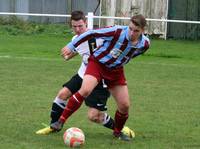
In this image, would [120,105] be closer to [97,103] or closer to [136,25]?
[97,103]

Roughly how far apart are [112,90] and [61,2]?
17071mm

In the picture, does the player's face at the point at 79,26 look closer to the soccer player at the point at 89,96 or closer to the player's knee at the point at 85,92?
the soccer player at the point at 89,96

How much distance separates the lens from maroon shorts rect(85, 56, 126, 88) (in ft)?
24.9

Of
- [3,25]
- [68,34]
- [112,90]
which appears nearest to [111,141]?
[112,90]

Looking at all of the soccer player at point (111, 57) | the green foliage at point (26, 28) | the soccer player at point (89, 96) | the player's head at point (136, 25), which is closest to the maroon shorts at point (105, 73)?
the soccer player at point (111, 57)

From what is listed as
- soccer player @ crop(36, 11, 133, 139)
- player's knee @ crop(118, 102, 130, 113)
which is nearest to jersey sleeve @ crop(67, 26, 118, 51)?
soccer player @ crop(36, 11, 133, 139)

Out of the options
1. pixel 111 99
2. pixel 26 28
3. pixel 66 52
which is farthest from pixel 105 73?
pixel 26 28

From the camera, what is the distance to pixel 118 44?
7.50 meters

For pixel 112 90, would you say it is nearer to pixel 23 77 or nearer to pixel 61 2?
pixel 23 77

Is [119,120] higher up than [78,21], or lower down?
lower down

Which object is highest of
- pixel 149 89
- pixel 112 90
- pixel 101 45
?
pixel 101 45

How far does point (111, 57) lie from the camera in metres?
7.56

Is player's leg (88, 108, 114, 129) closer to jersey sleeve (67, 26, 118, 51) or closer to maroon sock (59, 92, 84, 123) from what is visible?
maroon sock (59, 92, 84, 123)

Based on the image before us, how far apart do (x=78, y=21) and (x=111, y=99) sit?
10.8ft
